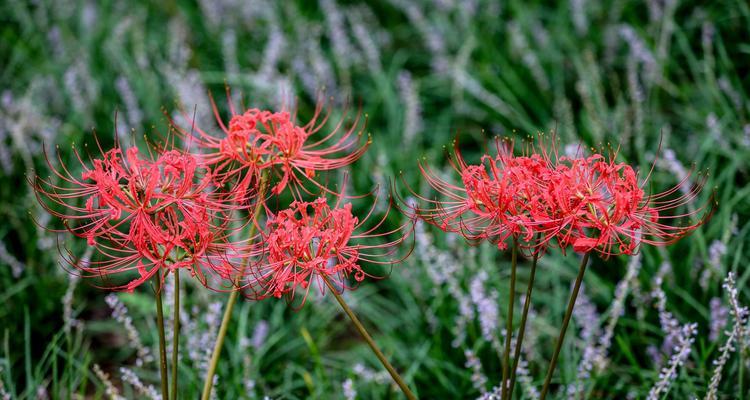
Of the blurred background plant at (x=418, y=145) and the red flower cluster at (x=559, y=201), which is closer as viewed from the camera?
the red flower cluster at (x=559, y=201)

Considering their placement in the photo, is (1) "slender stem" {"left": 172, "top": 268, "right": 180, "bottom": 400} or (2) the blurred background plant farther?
(2) the blurred background plant

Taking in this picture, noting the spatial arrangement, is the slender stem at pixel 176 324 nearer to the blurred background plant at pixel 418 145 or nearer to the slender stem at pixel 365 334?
the slender stem at pixel 365 334

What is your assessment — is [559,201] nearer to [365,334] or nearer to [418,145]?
[365,334]

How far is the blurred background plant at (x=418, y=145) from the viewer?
2.90 meters

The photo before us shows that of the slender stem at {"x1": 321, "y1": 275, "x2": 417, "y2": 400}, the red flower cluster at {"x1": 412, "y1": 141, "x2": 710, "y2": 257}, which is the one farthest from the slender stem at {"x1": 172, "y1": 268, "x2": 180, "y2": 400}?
the red flower cluster at {"x1": 412, "y1": 141, "x2": 710, "y2": 257}

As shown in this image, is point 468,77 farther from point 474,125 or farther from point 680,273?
point 680,273

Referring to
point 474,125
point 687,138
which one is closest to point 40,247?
point 474,125

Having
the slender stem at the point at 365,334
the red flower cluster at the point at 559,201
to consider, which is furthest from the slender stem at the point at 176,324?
the red flower cluster at the point at 559,201

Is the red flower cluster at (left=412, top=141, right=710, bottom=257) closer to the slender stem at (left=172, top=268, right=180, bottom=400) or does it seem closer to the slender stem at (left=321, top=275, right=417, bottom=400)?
the slender stem at (left=321, top=275, right=417, bottom=400)

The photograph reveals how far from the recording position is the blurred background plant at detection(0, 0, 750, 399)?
2904 mm

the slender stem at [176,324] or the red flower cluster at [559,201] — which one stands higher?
the red flower cluster at [559,201]

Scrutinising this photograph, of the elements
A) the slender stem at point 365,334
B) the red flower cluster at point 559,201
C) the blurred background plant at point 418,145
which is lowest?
the slender stem at point 365,334

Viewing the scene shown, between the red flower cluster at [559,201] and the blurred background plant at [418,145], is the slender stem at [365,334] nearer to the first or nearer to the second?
the red flower cluster at [559,201]

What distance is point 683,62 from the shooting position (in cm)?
475
